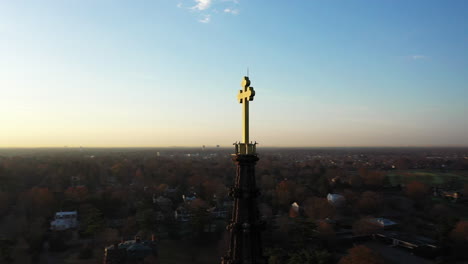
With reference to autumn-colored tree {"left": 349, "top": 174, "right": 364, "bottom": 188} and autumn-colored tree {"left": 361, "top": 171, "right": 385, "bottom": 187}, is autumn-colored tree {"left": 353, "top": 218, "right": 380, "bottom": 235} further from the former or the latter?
autumn-colored tree {"left": 361, "top": 171, "right": 385, "bottom": 187}

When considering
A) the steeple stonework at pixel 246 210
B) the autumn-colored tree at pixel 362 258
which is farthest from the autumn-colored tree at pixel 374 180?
the steeple stonework at pixel 246 210

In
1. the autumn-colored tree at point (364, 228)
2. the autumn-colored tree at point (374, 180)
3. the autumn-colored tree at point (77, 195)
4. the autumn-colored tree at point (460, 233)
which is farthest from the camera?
the autumn-colored tree at point (374, 180)

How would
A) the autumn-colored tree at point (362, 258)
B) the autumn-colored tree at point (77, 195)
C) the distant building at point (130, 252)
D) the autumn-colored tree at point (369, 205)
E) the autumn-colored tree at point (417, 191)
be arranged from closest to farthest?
the autumn-colored tree at point (362, 258)
the distant building at point (130, 252)
the autumn-colored tree at point (77, 195)
the autumn-colored tree at point (369, 205)
the autumn-colored tree at point (417, 191)

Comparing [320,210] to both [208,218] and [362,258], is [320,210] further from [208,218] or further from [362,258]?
[362,258]

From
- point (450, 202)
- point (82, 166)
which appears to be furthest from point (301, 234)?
point (82, 166)

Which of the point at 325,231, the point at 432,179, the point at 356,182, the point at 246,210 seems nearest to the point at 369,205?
the point at 356,182

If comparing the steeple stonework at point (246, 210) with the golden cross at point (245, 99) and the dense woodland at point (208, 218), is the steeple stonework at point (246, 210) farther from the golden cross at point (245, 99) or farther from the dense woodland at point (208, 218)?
the dense woodland at point (208, 218)
